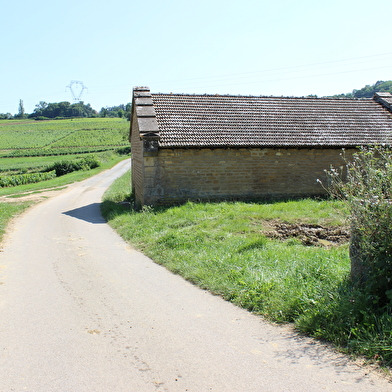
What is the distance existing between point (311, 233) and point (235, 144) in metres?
6.32

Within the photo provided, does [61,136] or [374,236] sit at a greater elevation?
[61,136]

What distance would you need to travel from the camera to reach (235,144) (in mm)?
14453

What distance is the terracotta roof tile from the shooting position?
48.1ft

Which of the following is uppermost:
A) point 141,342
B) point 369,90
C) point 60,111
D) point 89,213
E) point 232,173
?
point 60,111

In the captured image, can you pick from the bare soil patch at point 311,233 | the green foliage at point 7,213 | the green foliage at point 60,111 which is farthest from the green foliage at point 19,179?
the green foliage at point 60,111

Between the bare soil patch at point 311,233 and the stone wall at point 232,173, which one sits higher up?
the stone wall at point 232,173

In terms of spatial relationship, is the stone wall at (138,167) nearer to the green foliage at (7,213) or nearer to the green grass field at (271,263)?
the green grass field at (271,263)

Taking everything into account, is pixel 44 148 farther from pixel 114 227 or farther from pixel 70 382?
pixel 70 382

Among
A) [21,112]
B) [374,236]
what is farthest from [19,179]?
[21,112]

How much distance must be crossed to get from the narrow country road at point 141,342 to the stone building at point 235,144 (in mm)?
6823

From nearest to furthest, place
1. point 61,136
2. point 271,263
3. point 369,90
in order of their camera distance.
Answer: point 271,263 < point 369,90 < point 61,136

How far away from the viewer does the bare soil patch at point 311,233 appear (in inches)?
331

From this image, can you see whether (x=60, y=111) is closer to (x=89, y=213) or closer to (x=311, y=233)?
(x=89, y=213)

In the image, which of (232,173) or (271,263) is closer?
(271,263)
